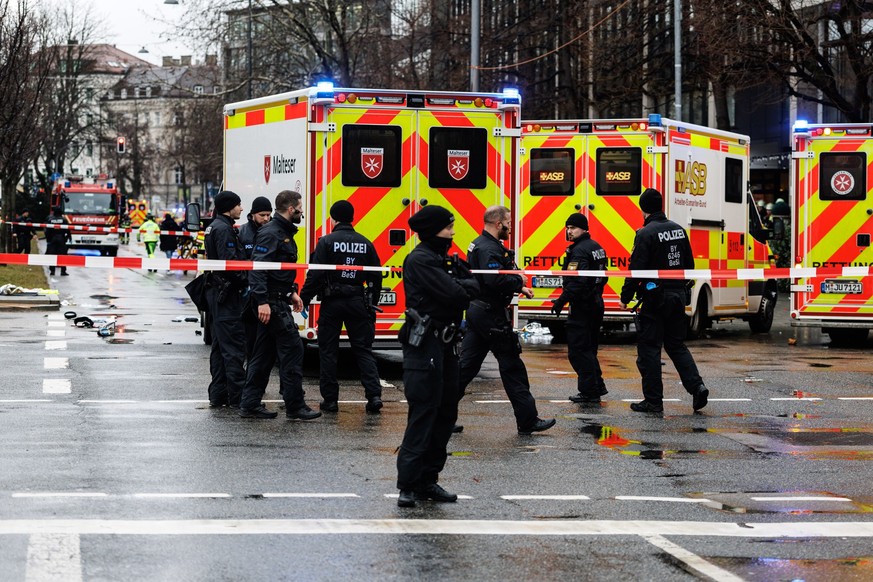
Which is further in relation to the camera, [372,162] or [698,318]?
[698,318]

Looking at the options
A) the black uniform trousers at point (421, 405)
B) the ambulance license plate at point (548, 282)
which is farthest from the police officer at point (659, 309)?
the ambulance license plate at point (548, 282)

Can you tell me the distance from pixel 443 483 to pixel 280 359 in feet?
10.5

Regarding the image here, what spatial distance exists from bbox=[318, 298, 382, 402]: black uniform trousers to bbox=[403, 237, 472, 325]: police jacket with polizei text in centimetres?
398

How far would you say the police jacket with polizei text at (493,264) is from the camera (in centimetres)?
1071

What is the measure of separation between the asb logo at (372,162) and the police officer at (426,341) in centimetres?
664

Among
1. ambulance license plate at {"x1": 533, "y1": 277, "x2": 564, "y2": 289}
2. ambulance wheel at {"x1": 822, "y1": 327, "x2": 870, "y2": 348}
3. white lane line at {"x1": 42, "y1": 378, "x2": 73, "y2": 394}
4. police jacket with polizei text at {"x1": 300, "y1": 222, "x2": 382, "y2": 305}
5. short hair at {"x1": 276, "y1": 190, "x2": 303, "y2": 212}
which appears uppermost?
short hair at {"x1": 276, "y1": 190, "x2": 303, "y2": 212}

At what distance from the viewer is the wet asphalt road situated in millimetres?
6789

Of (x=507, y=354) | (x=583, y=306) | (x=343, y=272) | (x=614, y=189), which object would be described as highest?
(x=614, y=189)

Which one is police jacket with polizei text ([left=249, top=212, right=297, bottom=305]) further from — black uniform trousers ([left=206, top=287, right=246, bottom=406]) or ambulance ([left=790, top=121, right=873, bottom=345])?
ambulance ([left=790, top=121, right=873, bottom=345])

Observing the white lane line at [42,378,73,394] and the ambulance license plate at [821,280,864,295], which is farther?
the ambulance license plate at [821,280,864,295]

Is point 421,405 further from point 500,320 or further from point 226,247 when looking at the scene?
point 226,247

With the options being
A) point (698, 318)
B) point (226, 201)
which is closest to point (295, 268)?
point (226, 201)

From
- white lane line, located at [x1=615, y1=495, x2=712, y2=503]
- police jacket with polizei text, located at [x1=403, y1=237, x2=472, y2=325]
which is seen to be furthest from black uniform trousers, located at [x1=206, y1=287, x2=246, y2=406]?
white lane line, located at [x1=615, y1=495, x2=712, y2=503]

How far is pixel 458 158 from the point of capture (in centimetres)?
1523
